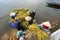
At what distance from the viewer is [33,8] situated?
1.62 m

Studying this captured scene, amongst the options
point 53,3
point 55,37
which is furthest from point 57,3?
point 55,37

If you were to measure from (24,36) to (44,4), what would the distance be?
2.43 feet

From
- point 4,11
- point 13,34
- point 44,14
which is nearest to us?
point 13,34

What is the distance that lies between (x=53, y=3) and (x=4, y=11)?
1.92 ft

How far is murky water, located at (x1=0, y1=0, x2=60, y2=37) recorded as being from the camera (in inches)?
55.2

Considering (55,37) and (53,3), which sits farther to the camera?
(53,3)

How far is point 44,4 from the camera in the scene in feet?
5.65

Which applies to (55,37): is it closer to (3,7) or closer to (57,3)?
(57,3)

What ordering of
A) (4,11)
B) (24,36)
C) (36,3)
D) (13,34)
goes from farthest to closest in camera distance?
1. (36,3)
2. (4,11)
3. (13,34)
4. (24,36)

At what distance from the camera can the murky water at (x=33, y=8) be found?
4.60ft

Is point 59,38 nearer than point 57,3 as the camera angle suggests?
Yes

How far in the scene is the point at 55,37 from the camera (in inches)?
44.8

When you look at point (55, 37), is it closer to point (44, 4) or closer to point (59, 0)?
point (44, 4)

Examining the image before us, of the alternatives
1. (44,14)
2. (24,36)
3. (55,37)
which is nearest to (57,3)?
(44,14)
